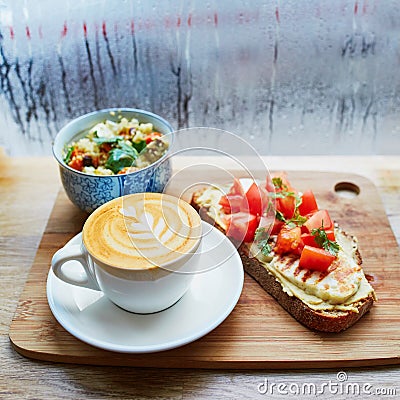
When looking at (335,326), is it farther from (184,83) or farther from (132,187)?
(184,83)

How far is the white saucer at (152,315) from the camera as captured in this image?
1342 millimetres

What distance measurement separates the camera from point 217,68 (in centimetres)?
208

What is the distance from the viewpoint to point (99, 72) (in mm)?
2113

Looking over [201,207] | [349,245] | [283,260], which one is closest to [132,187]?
[201,207]

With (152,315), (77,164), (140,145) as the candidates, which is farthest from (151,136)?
(152,315)

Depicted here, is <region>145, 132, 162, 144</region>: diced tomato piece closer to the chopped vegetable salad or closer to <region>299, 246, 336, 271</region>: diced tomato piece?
the chopped vegetable salad

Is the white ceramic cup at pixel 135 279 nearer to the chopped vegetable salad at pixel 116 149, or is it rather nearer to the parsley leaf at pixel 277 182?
the chopped vegetable salad at pixel 116 149

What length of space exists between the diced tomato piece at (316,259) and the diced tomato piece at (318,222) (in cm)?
11

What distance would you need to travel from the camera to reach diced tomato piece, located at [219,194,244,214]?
1721mm

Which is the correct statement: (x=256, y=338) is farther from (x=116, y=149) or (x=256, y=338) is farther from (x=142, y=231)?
(x=116, y=149)

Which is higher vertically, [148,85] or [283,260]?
[148,85]

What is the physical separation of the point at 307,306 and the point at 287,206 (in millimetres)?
361

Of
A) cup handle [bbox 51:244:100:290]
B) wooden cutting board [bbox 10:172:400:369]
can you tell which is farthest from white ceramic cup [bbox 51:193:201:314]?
wooden cutting board [bbox 10:172:400:369]

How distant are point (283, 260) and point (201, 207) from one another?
0.37 metres
